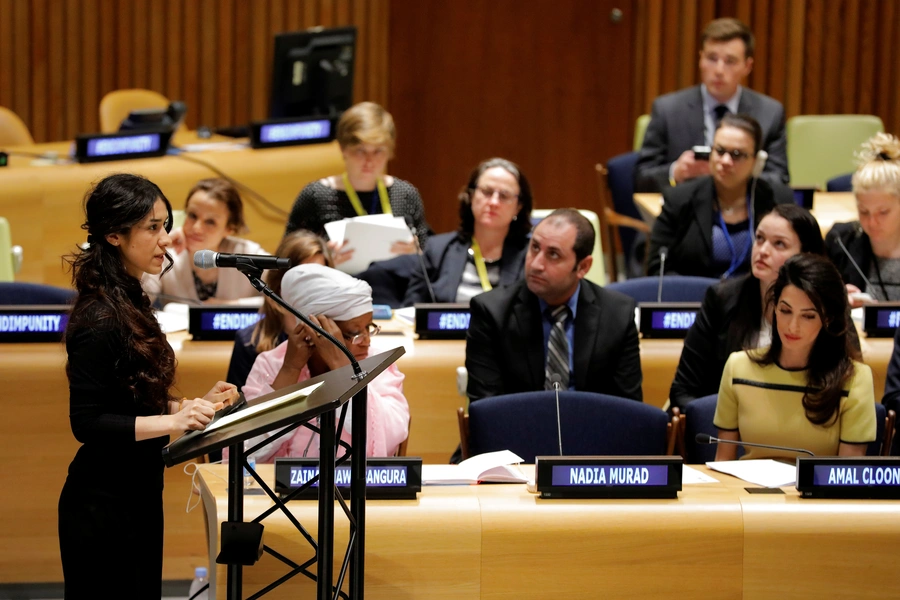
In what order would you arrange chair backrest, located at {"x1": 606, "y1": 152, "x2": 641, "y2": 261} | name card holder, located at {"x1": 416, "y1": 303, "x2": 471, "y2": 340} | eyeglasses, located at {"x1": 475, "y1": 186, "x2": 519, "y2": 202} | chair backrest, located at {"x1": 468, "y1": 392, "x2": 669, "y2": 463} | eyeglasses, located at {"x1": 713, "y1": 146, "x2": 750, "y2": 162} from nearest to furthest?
chair backrest, located at {"x1": 468, "y1": 392, "x2": 669, "y2": 463}, name card holder, located at {"x1": 416, "y1": 303, "x2": 471, "y2": 340}, eyeglasses, located at {"x1": 475, "y1": 186, "x2": 519, "y2": 202}, eyeglasses, located at {"x1": 713, "y1": 146, "x2": 750, "y2": 162}, chair backrest, located at {"x1": 606, "y1": 152, "x2": 641, "y2": 261}

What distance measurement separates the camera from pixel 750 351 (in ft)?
10.4

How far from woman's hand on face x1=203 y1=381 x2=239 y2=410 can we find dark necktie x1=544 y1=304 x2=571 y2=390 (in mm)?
1363

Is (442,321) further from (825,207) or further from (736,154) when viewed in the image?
(825,207)

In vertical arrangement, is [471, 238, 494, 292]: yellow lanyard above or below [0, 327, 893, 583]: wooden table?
above

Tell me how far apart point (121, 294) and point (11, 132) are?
4930mm

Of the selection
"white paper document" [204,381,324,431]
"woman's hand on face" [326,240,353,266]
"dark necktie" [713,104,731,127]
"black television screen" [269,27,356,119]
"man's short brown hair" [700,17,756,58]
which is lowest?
"white paper document" [204,381,324,431]

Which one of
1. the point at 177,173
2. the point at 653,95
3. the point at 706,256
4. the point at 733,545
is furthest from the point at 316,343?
the point at 653,95

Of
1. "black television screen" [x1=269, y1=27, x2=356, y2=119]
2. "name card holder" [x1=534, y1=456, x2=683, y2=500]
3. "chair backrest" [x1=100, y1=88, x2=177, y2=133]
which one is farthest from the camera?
"chair backrest" [x1=100, y1=88, x2=177, y2=133]

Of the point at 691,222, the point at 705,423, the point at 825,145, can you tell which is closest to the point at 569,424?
the point at 705,423

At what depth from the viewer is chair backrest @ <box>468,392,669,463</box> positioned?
3.20m

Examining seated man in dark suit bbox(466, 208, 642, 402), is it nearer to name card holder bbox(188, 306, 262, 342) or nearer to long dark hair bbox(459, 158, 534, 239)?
name card holder bbox(188, 306, 262, 342)

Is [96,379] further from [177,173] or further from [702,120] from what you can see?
[702,120]

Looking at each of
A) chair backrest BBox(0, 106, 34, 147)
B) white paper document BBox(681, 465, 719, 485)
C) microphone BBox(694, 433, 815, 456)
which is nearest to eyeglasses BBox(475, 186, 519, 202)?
microphone BBox(694, 433, 815, 456)

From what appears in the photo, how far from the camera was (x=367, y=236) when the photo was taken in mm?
4586
